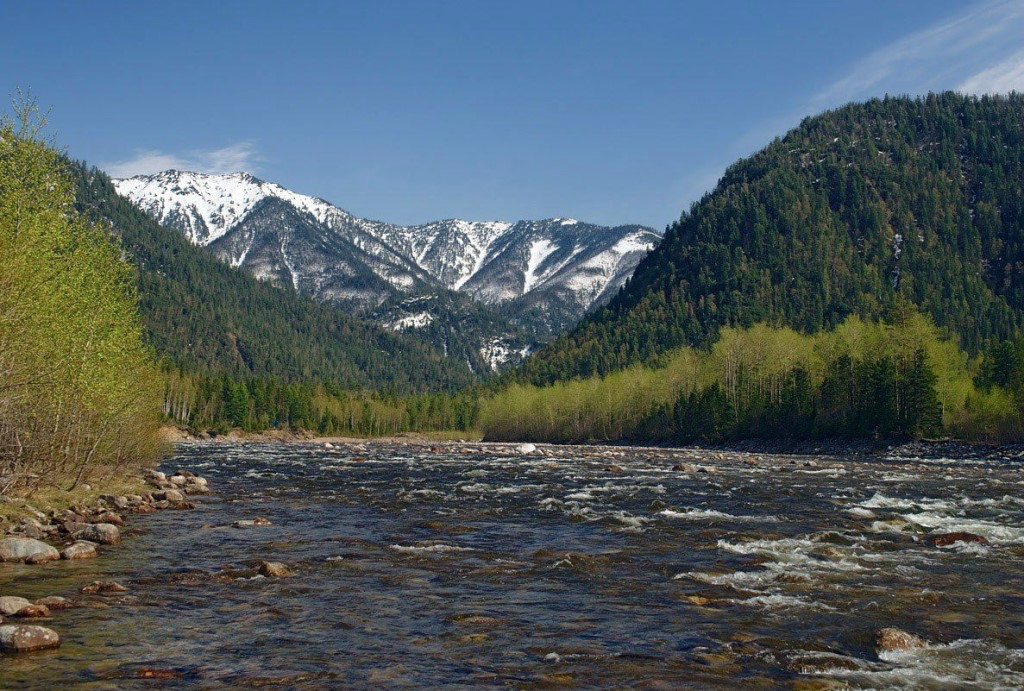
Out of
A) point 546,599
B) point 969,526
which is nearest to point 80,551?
point 546,599

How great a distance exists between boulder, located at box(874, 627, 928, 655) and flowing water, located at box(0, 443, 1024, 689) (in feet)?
0.80

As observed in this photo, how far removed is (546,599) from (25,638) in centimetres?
1146

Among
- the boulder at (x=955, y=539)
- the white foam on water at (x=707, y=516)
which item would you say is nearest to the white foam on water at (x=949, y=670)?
the boulder at (x=955, y=539)

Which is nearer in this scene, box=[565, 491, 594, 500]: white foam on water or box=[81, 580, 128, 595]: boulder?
box=[81, 580, 128, 595]: boulder

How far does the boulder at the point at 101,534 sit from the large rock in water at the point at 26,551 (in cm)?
314

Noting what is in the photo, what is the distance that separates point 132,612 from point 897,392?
100.0 metres

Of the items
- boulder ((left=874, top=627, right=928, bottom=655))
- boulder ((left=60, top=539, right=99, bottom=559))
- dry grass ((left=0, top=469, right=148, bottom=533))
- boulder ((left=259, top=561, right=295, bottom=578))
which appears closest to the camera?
boulder ((left=874, top=627, right=928, bottom=655))

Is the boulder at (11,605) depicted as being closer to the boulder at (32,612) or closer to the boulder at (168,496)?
the boulder at (32,612)

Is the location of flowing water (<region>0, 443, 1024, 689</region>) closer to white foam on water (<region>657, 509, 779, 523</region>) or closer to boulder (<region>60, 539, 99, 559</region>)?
white foam on water (<region>657, 509, 779, 523</region>)

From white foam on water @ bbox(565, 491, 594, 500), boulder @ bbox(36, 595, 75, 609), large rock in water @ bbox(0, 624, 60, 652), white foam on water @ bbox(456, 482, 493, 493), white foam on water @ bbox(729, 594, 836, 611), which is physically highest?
large rock in water @ bbox(0, 624, 60, 652)

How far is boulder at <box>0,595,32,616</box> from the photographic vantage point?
1614cm

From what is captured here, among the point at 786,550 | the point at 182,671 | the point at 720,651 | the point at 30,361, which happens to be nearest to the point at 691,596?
the point at 720,651

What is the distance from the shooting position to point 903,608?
17922 millimetres

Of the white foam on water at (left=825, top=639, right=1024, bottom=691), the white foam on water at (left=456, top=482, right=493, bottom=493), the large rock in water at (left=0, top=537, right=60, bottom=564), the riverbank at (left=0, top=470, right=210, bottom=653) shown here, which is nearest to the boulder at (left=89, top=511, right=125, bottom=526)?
the riverbank at (left=0, top=470, right=210, bottom=653)
